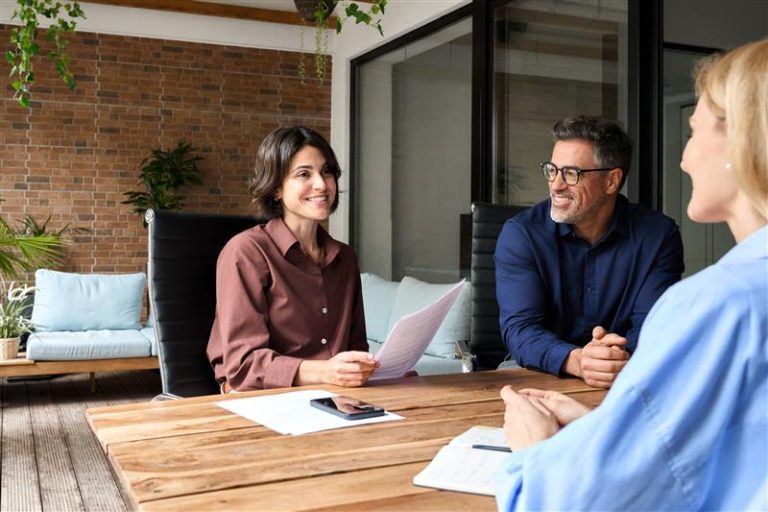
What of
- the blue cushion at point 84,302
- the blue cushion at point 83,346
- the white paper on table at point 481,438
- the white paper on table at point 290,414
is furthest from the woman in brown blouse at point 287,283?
the blue cushion at point 84,302

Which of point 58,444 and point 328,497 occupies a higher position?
point 328,497

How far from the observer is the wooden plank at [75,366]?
5.44 m

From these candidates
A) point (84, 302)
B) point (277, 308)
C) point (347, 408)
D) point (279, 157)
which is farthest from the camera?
point (84, 302)

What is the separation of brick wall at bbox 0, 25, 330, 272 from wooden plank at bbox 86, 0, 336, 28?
Result: 1.09 feet

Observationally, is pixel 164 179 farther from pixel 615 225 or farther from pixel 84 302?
pixel 615 225

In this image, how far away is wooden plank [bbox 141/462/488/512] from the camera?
3.24ft

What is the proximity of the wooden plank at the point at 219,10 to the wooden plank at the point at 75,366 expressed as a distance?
308cm

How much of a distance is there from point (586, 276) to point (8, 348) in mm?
4427

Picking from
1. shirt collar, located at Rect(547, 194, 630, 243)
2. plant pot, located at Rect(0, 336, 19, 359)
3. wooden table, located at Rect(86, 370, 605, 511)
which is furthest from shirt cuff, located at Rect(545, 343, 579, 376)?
plant pot, located at Rect(0, 336, 19, 359)

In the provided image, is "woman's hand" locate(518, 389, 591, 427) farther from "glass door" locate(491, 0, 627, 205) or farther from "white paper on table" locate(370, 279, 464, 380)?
"glass door" locate(491, 0, 627, 205)

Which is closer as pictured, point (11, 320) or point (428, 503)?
point (428, 503)

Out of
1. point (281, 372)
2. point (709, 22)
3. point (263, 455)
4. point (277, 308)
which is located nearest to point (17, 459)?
point (277, 308)

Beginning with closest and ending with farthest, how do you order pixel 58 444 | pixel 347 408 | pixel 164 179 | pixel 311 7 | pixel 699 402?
pixel 699 402 → pixel 347 408 → pixel 58 444 → pixel 311 7 → pixel 164 179

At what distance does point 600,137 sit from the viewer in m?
2.45
